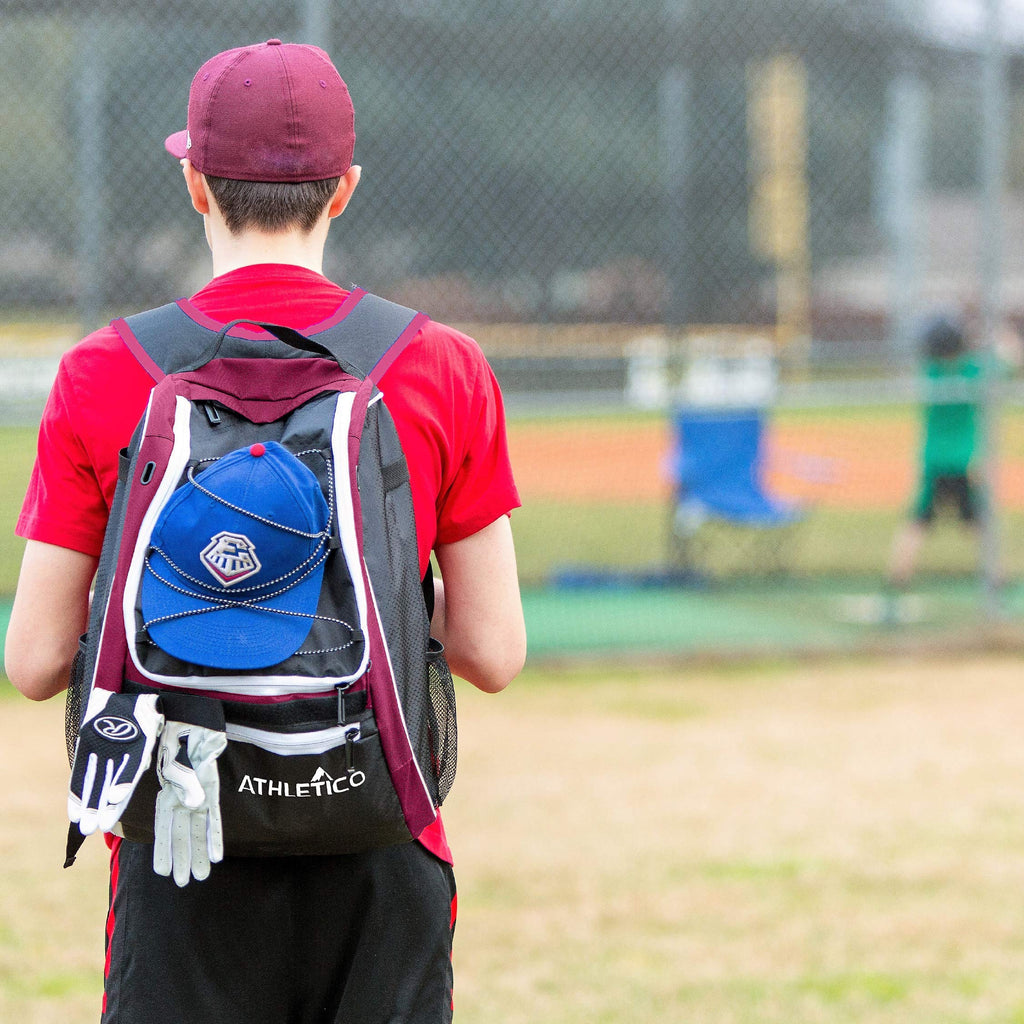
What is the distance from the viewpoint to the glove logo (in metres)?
1.51

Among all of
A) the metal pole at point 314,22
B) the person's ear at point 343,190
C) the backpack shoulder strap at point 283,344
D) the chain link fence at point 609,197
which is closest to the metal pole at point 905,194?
the chain link fence at point 609,197

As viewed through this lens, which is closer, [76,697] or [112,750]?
A: [112,750]

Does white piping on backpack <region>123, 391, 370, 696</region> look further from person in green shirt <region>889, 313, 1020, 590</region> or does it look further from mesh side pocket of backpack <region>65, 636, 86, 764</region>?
person in green shirt <region>889, 313, 1020, 590</region>

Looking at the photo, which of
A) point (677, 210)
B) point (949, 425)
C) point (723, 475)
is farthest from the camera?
point (677, 210)

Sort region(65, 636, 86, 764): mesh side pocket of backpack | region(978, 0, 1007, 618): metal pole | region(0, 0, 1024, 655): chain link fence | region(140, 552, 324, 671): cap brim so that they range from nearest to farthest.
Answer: region(140, 552, 324, 671): cap brim → region(65, 636, 86, 764): mesh side pocket of backpack → region(978, 0, 1007, 618): metal pole → region(0, 0, 1024, 655): chain link fence

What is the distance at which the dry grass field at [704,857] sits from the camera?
3.39 metres

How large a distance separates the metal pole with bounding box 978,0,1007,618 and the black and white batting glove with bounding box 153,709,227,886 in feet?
21.1

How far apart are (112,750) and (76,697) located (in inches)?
5.6

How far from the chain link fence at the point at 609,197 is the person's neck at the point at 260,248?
5.12 meters

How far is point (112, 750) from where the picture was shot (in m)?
1.52

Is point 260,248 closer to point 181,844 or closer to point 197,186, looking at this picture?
point 197,186

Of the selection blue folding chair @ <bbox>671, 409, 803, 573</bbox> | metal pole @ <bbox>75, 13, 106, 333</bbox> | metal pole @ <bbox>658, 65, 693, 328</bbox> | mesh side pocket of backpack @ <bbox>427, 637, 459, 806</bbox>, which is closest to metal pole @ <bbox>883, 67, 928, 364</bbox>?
metal pole @ <bbox>658, 65, 693, 328</bbox>

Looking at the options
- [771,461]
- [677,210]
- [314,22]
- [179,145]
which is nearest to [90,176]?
[314,22]

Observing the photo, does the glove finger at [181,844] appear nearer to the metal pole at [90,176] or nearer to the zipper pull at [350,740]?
the zipper pull at [350,740]
